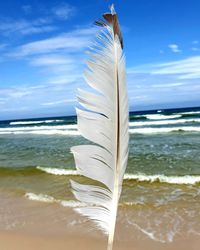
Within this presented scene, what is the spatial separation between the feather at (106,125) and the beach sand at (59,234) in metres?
2.79

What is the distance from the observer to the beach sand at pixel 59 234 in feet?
15.8

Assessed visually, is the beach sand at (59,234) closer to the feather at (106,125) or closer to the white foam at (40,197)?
the white foam at (40,197)

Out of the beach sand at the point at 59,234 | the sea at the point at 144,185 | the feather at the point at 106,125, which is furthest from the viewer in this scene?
the sea at the point at 144,185

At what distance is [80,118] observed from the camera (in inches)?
79.1

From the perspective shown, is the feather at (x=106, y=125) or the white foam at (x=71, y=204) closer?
the feather at (x=106, y=125)

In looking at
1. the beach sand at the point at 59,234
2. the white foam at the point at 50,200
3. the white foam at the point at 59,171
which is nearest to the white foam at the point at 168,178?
the white foam at the point at 59,171

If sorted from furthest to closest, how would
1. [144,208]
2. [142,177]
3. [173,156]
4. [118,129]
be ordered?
[173,156], [142,177], [144,208], [118,129]

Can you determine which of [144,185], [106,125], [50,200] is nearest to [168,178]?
[144,185]

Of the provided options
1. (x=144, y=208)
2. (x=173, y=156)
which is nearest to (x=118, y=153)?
(x=144, y=208)

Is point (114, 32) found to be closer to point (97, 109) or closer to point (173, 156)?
point (97, 109)

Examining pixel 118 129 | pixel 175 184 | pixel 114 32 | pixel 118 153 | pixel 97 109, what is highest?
pixel 114 32

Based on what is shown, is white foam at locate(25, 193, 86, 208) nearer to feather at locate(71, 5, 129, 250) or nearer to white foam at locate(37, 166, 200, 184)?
white foam at locate(37, 166, 200, 184)

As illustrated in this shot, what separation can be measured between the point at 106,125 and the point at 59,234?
3800mm

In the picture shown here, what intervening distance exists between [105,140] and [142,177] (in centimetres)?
723
